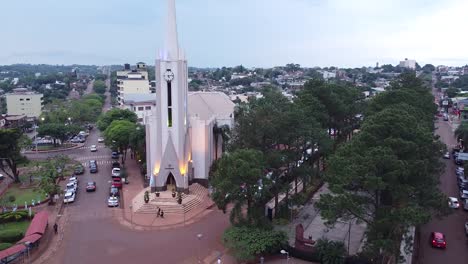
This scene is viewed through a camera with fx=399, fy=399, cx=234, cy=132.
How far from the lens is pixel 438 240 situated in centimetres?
2594

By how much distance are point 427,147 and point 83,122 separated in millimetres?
69950

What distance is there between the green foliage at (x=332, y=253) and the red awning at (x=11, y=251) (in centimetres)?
1783

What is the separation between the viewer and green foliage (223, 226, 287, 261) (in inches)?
907

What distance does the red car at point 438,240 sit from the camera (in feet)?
84.7

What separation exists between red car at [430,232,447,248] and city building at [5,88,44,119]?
8392 cm

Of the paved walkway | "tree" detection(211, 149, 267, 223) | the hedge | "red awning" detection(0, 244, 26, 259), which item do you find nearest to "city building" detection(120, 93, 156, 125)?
the hedge

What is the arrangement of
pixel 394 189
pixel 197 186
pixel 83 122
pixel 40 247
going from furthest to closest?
1. pixel 83 122
2. pixel 197 186
3. pixel 40 247
4. pixel 394 189

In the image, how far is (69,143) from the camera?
63.0 metres

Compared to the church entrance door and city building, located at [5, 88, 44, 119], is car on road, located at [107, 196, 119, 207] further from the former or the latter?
city building, located at [5, 88, 44, 119]

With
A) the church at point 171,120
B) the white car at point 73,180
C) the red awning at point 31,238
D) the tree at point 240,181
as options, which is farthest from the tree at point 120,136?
→ the tree at point 240,181

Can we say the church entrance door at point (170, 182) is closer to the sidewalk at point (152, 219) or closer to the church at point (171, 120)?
the church at point (171, 120)

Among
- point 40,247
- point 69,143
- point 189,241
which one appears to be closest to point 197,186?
point 189,241

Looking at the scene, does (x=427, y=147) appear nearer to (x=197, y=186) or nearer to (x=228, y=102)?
(x=197, y=186)

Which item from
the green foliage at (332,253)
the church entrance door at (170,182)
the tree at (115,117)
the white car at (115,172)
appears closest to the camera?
the green foliage at (332,253)
